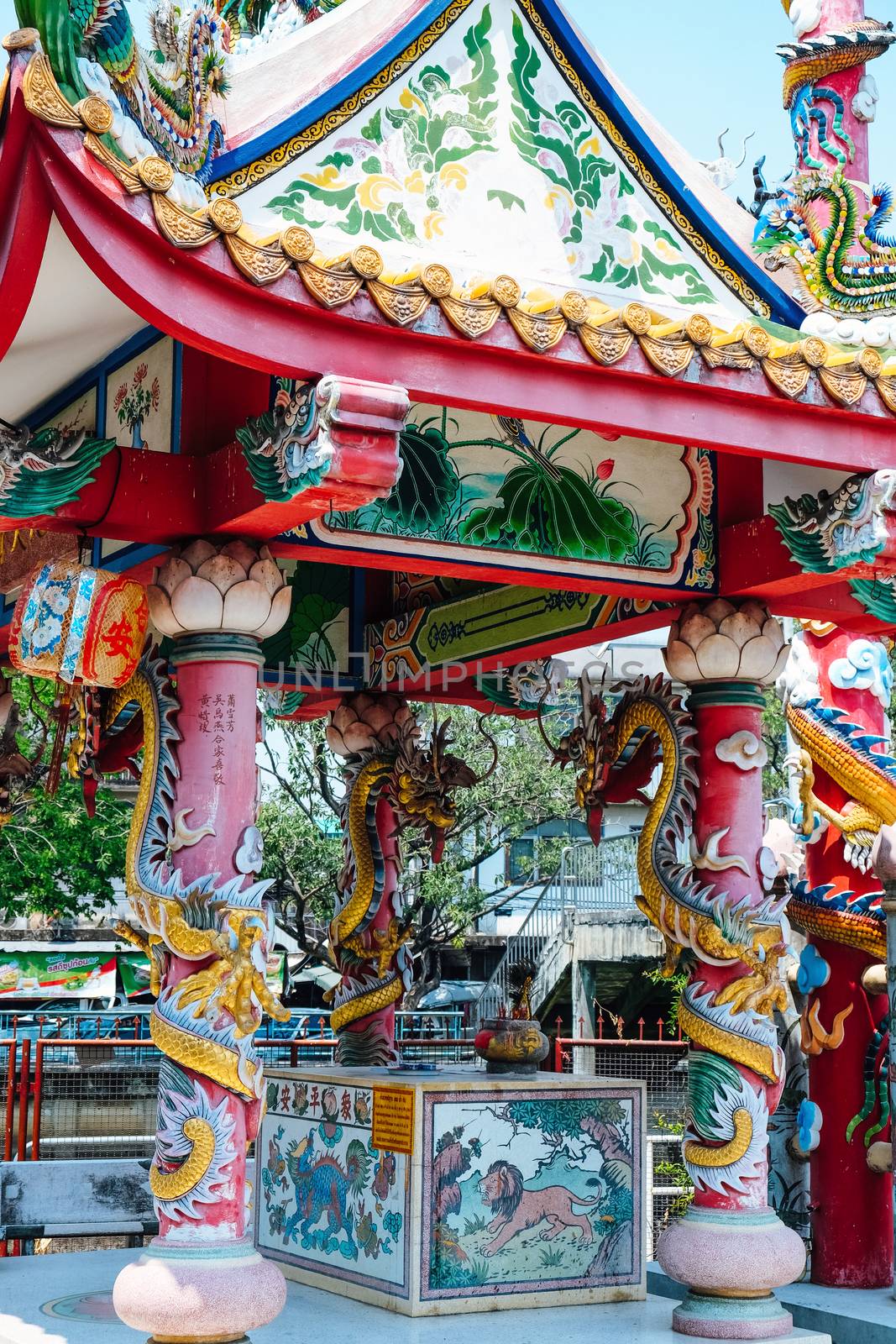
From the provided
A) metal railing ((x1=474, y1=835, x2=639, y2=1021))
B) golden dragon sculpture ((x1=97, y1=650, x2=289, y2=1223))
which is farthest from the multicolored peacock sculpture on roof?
metal railing ((x1=474, y1=835, x2=639, y2=1021))

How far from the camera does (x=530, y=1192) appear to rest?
6855 mm

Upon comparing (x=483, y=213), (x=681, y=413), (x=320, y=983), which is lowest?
Answer: (x=320, y=983)

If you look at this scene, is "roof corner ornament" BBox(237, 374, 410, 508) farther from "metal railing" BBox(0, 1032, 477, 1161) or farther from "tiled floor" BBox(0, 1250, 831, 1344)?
"metal railing" BBox(0, 1032, 477, 1161)

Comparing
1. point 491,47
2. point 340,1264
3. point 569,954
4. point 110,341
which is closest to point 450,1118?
point 340,1264

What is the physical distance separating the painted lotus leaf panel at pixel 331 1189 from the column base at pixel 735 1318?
124 cm

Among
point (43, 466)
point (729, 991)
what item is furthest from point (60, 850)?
point (43, 466)

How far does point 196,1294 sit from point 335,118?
13.3 feet

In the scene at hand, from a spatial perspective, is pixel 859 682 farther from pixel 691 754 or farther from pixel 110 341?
pixel 110 341

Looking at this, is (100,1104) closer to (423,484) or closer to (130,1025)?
(130,1025)

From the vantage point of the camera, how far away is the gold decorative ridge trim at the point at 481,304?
171 inches

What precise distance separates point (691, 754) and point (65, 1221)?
486 cm

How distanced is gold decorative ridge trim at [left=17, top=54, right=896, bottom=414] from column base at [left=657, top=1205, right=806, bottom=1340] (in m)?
3.29

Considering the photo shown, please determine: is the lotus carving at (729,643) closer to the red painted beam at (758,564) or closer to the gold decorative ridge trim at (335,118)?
the red painted beam at (758,564)

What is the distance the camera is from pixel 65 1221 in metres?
8.82
